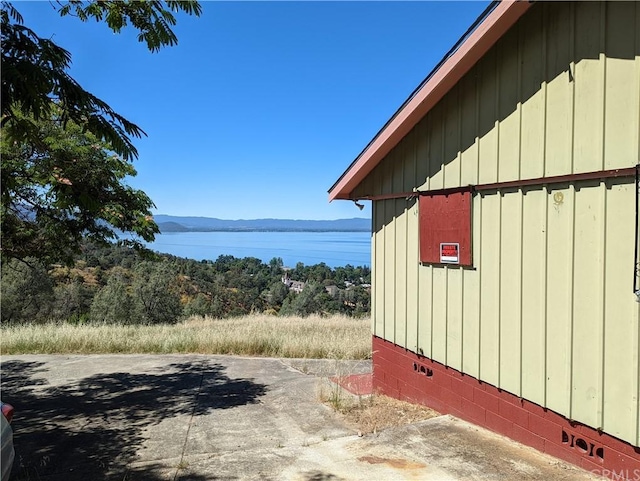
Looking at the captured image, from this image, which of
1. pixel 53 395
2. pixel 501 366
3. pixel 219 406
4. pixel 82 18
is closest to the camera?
pixel 501 366

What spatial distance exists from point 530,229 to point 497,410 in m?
1.87

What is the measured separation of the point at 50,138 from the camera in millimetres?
7113

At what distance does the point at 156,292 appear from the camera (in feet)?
99.8

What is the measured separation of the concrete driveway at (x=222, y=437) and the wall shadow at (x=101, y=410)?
0.7 inches

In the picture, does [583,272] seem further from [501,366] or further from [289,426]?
[289,426]

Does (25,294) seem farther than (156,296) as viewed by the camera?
No

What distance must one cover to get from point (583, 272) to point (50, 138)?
7.74 metres

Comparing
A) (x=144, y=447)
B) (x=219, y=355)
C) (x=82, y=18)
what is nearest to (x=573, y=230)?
(x=144, y=447)

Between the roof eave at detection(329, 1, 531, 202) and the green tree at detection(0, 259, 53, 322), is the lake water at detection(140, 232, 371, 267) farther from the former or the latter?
the roof eave at detection(329, 1, 531, 202)

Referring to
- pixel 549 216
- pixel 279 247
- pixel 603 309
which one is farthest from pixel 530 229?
pixel 279 247

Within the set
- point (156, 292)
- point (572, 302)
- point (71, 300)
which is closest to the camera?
point (572, 302)

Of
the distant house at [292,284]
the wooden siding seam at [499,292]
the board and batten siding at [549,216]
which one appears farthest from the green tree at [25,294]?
the wooden siding seam at [499,292]

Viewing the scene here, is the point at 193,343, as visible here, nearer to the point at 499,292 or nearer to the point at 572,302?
the point at 499,292

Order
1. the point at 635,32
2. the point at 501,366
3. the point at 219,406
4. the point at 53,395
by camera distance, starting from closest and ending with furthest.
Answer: the point at 635,32 → the point at 501,366 → the point at 219,406 → the point at 53,395
